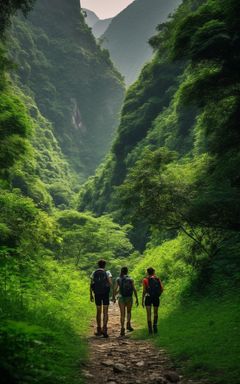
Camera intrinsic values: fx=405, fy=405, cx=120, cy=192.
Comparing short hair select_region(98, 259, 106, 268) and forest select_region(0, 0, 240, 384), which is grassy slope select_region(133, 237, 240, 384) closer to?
forest select_region(0, 0, 240, 384)

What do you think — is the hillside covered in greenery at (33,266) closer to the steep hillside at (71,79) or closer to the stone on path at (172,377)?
the stone on path at (172,377)

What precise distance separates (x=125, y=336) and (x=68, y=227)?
102ft

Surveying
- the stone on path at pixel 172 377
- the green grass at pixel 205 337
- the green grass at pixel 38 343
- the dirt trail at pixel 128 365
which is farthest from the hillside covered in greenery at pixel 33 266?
the green grass at pixel 205 337

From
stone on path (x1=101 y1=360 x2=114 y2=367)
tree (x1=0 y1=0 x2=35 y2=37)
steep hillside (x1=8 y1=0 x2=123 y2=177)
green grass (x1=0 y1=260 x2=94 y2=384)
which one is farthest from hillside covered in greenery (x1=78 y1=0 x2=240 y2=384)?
steep hillside (x1=8 y1=0 x2=123 y2=177)

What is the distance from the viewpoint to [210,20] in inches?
484

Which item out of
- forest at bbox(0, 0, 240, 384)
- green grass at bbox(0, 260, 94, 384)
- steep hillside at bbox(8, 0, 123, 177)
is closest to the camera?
green grass at bbox(0, 260, 94, 384)

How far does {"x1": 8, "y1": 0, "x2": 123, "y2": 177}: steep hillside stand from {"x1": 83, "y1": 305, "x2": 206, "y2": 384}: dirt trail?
121 m

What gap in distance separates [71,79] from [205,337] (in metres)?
154

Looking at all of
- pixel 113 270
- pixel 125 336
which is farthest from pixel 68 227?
pixel 125 336

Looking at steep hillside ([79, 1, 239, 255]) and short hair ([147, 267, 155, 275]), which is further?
steep hillside ([79, 1, 239, 255])

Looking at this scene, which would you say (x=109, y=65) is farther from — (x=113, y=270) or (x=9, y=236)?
(x=9, y=236)

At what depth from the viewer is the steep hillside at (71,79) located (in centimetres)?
13462

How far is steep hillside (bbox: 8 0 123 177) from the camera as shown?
135m

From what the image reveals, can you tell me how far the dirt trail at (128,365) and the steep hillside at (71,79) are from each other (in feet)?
397
